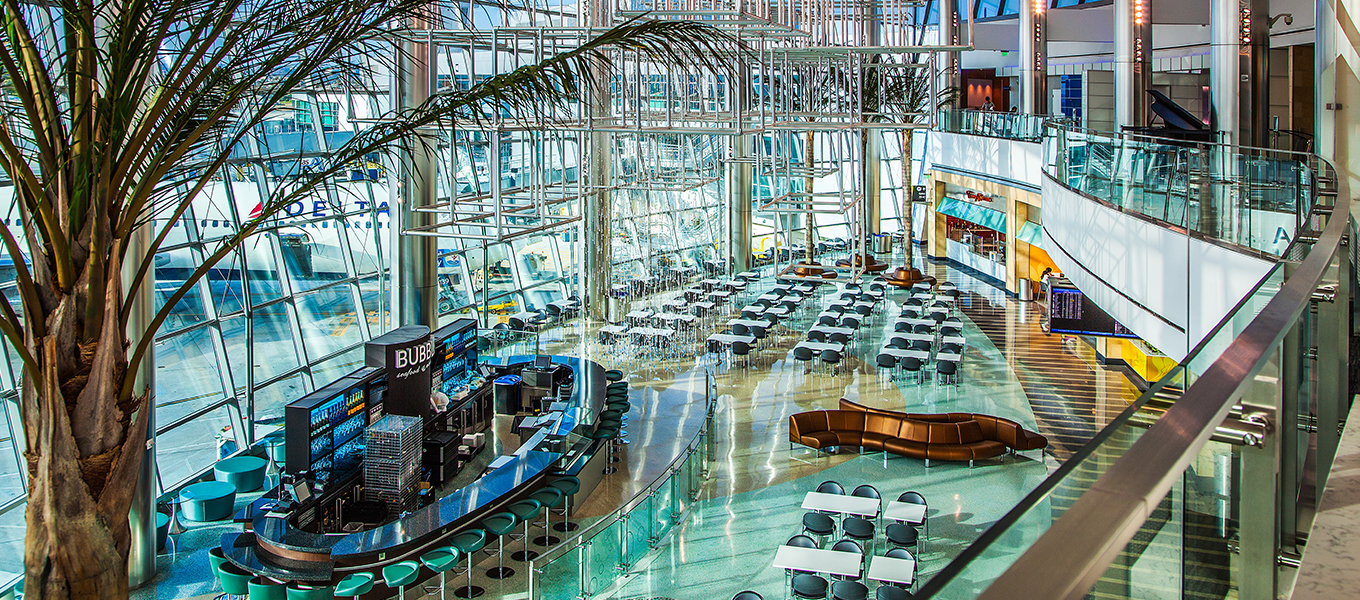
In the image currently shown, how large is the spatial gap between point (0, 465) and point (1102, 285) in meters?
18.4

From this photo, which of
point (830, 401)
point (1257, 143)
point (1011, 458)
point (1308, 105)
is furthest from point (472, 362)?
point (1308, 105)

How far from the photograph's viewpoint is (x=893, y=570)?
9859 mm

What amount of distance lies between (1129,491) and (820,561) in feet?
30.4

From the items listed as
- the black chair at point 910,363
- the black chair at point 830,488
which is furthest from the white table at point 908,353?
the black chair at point 830,488

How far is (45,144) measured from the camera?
4.73 m

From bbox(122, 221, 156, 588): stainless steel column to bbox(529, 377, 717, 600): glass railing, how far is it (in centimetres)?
451

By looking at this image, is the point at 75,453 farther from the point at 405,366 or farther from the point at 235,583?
the point at 405,366

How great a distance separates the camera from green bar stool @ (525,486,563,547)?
11953 millimetres

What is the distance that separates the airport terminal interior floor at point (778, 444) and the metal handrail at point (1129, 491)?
658 cm

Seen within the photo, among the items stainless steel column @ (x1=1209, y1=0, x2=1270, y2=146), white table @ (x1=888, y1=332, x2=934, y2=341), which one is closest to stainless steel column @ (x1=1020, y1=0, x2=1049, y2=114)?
white table @ (x1=888, y1=332, x2=934, y2=341)

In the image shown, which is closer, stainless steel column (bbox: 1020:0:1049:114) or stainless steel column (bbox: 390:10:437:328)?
stainless steel column (bbox: 390:10:437:328)

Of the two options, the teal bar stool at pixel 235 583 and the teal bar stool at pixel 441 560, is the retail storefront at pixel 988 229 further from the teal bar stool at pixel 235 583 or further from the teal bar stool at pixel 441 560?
the teal bar stool at pixel 235 583

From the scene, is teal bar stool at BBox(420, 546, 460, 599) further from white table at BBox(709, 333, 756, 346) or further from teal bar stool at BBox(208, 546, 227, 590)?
white table at BBox(709, 333, 756, 346)

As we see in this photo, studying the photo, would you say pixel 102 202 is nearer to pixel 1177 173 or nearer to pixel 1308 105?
pixel 1177 173
